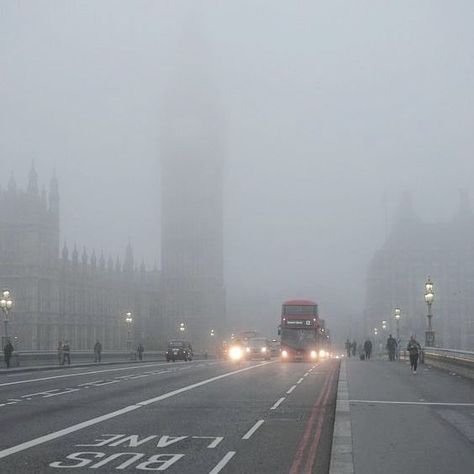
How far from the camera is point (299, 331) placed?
63719 millimetres

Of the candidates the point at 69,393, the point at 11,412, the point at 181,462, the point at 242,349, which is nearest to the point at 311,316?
the point at 242,349

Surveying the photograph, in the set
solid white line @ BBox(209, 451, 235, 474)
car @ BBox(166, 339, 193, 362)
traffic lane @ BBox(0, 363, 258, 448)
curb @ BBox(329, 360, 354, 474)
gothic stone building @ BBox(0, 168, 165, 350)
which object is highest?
gothic stone building @ BBox(0, 168, 165, 350)

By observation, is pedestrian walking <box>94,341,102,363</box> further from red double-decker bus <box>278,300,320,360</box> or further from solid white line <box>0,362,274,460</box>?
solid white line <box>0,362,274,460</box>

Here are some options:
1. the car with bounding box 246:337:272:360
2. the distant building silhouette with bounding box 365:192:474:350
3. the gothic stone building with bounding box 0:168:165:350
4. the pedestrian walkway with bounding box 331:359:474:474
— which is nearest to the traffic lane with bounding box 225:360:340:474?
the pedestrian walkway with bounding box 331:359:474:474

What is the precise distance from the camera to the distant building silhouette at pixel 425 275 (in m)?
139

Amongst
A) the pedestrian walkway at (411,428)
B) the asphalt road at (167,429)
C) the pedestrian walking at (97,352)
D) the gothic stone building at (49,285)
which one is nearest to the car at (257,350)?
the pedestrian walking at (97,352)

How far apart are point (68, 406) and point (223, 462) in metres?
9.61

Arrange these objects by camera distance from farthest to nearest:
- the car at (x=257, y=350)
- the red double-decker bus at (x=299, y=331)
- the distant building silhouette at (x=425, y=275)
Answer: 1. the distant building silhouette at (x=425, y=275)
2. the car at (x=257, y=350)
3. the red double-decker bus at (x=299, y=331)

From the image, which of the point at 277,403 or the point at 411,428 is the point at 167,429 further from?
the point at 277,403

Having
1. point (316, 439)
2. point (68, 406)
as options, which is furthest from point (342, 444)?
point (68, 406)

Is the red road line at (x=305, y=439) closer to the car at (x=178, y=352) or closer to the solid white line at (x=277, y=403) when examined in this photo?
the solid white line at (x=277, y=403)

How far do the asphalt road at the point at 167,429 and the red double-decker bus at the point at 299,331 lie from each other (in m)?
36.2

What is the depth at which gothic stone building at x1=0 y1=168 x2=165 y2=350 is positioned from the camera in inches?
3821

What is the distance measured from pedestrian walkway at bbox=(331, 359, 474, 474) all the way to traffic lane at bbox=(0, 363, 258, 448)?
585 cm
